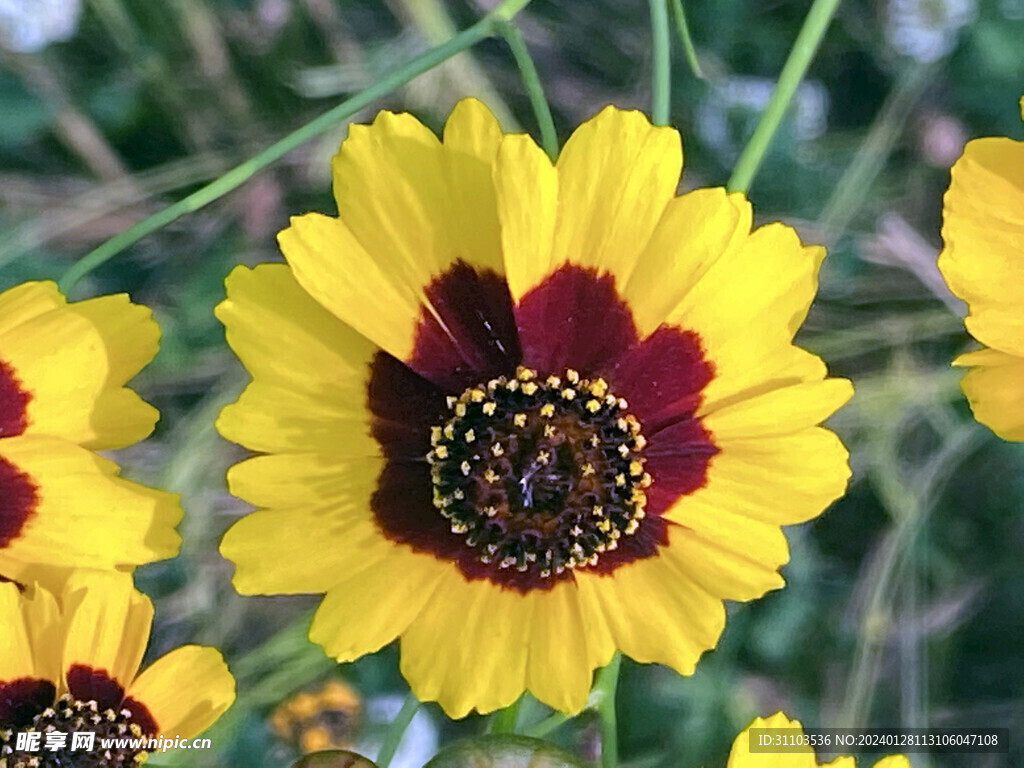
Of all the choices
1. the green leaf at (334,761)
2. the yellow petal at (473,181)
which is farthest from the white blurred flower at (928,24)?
the green leaf at (334,761)

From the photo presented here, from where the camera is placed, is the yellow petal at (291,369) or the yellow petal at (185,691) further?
the yellow petal at (185,691)

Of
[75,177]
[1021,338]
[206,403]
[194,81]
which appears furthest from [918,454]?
[75,177]

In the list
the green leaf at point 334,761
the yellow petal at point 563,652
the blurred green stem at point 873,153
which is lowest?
the green leaf at point 334,761

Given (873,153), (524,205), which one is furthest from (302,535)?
(873,153)

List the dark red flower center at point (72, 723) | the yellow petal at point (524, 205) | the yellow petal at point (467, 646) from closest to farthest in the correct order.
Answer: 1. the yellow petal at point (524, 205)
2. the yellow petal at point (467, 646)
3. the dark red flower center at point (72, 723)

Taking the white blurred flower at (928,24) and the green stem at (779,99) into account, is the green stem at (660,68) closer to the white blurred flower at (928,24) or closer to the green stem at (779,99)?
the green stem at (779,99)

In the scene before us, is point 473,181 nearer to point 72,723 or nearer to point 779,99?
point 779,99
